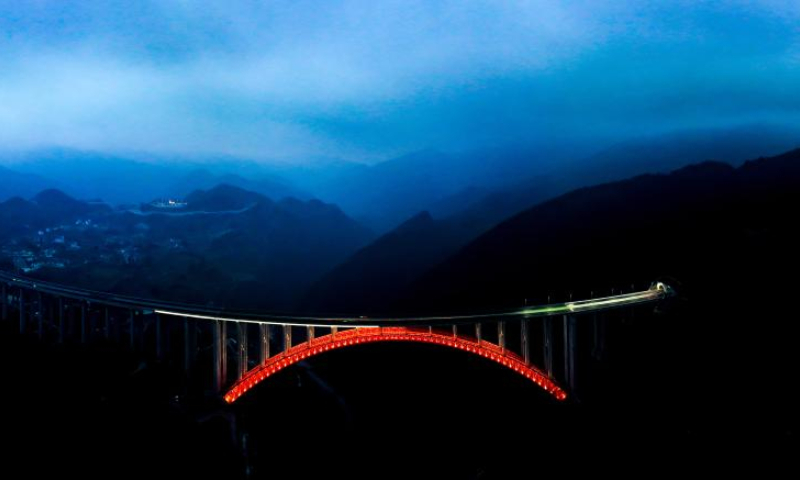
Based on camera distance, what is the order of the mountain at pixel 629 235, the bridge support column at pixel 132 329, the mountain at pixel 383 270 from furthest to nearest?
the mountain at pixel 383 270, the mountain at pixel 629 235, the bridge support column at pixel 132 329

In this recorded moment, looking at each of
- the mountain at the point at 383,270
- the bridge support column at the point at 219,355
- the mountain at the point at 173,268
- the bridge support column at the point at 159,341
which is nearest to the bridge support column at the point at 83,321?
the bridge support column at the point at 159,341

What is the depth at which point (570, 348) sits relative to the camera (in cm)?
4784

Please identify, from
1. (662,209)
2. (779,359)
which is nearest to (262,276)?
(662,209)

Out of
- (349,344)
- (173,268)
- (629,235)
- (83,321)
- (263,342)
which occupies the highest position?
(629,235)

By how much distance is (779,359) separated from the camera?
1983 inches

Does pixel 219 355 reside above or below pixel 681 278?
below

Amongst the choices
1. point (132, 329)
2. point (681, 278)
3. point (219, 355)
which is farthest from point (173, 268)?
point (681, 278)

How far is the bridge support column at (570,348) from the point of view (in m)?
47.5

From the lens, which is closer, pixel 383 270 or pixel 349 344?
pixel 349 344

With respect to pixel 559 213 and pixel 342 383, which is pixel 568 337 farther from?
pixel 559 213

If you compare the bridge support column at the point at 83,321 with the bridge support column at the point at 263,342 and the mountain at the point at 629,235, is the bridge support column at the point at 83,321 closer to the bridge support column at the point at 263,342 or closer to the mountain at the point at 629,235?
the bridge support column at the point at 263,342

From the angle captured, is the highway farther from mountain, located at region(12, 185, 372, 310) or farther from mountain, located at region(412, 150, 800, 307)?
mountain, located at region(12, 185, 372, 310)

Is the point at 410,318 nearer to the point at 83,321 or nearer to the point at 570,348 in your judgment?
the point at 570,348

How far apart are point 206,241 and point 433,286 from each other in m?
116
